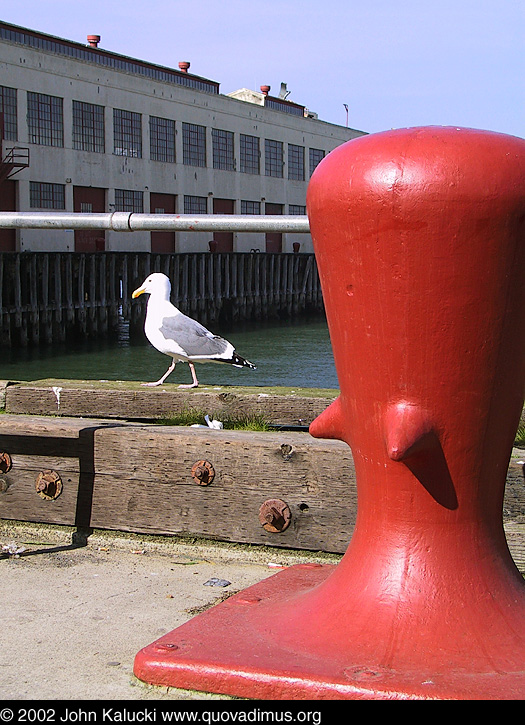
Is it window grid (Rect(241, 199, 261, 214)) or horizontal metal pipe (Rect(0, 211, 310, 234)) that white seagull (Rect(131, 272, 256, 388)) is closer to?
horizontal metal pipe (Rect(0, 211, 310, 234))

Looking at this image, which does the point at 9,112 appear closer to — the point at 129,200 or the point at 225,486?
the point at 129,200

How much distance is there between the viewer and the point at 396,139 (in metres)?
2.17

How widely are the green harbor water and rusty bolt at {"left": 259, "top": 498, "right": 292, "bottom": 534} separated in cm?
1375

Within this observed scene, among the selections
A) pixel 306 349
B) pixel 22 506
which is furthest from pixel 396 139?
pixel 306 349

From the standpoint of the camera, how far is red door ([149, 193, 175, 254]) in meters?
39.4

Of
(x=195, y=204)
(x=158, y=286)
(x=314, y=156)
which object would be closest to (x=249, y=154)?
(x=195, y=204)

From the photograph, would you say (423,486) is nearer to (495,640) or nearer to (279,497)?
(495,640)

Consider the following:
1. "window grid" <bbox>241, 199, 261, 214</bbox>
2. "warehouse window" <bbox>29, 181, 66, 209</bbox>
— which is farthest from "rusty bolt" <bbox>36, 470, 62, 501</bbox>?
"window grid" <bbox>241, 199, 261, 214</bbox>

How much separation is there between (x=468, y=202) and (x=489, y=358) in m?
0.37

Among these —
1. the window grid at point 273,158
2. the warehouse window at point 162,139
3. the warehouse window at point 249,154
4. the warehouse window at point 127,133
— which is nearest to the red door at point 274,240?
the window grid at point 273,158

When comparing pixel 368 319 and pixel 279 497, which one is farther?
pixel 279 497

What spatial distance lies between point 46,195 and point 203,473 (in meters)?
32.0

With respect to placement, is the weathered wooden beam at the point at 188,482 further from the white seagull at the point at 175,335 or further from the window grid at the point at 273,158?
the window grid at the point at 273,158

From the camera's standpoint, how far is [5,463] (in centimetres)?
380
